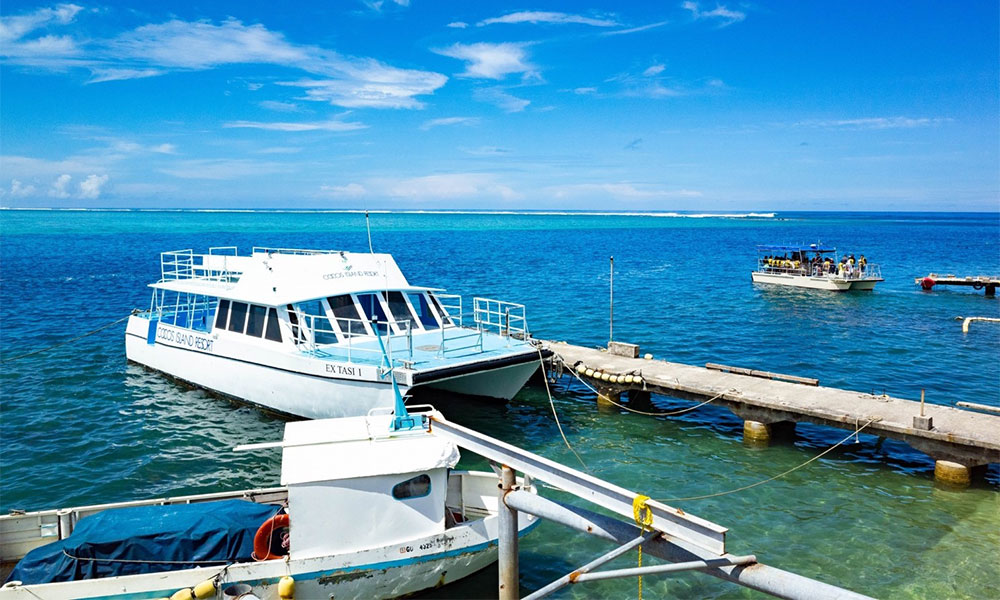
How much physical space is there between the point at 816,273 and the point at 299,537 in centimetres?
4470

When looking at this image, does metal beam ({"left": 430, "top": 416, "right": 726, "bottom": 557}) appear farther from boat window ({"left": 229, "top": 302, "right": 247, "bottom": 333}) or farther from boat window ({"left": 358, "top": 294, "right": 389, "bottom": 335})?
boat window ({"left": 229, "top": 302, "right": 247, "bottom": 333})

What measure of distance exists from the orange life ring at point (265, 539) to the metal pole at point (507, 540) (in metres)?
3.36

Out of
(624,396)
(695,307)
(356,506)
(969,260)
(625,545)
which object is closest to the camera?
(625,545)

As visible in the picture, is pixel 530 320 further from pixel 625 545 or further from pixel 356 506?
pixel 625 545

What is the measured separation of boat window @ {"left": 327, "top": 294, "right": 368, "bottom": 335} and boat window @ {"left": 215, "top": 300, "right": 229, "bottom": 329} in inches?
136

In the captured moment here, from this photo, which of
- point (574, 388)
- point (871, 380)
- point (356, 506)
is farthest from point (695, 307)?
point (356, 506)

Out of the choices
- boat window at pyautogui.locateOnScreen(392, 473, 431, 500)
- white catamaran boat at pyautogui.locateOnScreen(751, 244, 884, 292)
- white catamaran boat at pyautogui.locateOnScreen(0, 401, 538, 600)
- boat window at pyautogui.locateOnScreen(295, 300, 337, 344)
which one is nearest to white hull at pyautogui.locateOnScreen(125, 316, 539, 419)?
boat window at pyautogui.locateOnScreen(295, 300, 337, 344)

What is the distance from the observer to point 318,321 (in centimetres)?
1792

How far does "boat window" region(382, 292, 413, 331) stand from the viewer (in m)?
18.5

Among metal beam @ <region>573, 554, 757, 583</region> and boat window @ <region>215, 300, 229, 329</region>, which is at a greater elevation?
boat window @ <region>215, 300, 229, 329</region>

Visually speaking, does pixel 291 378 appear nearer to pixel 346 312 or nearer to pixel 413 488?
pixel 346 312

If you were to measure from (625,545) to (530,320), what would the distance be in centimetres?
2701

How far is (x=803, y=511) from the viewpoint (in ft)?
43.9

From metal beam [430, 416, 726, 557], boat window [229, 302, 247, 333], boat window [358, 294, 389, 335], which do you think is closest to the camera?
metal beam [430, 416, 726, 557]
